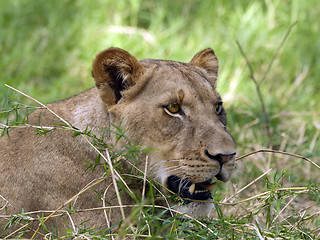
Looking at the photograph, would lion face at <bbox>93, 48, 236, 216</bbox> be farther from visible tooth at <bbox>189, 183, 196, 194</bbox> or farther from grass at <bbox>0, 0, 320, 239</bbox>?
grass at <bbox>0, 0, 320, 239</bbox>

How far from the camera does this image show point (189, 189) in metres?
2.89

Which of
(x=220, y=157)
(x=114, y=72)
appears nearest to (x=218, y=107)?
(x=220, y=157)

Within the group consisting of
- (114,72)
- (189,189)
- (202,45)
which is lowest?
(202,45)

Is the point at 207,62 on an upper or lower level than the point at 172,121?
upper

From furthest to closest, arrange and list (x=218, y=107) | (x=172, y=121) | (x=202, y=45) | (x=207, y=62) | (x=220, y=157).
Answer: (x=202, y=45) < (x=207, y=62) < (x=218, y=107) < (x=172, y=121) < (x=220, y=157)

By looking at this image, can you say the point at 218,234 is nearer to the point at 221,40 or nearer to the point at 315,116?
the point at 315,116

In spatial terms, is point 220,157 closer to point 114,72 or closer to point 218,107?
point 218,107

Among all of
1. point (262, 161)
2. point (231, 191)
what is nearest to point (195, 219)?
point (231, 191)

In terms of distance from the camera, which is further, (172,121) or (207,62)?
(207,62)

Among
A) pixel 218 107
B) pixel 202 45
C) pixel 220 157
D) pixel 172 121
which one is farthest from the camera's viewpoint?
pixel 202 45

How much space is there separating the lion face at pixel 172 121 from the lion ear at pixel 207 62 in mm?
440

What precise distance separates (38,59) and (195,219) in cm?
381

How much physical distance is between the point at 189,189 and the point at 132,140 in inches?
15.0

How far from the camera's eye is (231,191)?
4133mm
